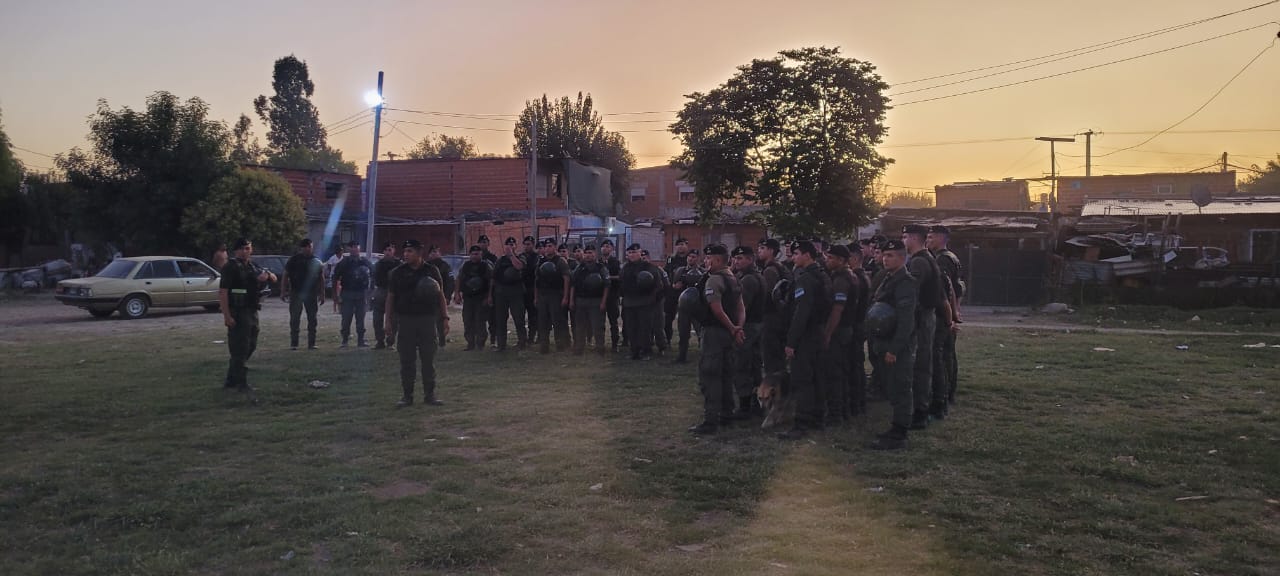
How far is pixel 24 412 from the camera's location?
9227mm

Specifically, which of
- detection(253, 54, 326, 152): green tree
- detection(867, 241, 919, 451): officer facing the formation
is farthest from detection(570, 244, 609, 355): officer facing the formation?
detection(253, 54, 326, 152): green tree

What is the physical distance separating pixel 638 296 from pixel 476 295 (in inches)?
115

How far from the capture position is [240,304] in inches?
397

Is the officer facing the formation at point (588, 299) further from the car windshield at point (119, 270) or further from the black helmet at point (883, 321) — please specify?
the car windshield at point (119, 270)

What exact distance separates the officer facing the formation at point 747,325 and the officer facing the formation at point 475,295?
6.21 meters

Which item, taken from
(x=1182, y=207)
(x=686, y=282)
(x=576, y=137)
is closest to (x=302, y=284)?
(x=686, y=282)

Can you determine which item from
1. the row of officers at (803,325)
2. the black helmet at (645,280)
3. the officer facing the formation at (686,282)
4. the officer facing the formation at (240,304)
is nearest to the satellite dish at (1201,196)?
the row of officers at (803,325)

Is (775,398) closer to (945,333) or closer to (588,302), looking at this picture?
(945,333)

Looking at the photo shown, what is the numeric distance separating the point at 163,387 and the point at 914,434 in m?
8.94

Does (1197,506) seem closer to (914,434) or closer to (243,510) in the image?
(914,434)

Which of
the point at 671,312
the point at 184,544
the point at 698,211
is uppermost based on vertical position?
the point at 698,211

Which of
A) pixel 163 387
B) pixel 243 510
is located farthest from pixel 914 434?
pixel 163 387

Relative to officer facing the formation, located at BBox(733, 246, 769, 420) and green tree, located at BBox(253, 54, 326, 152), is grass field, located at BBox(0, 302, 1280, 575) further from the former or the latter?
green tree, located at BBox(253, 54, 326, 152)

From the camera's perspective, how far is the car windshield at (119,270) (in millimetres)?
20844
